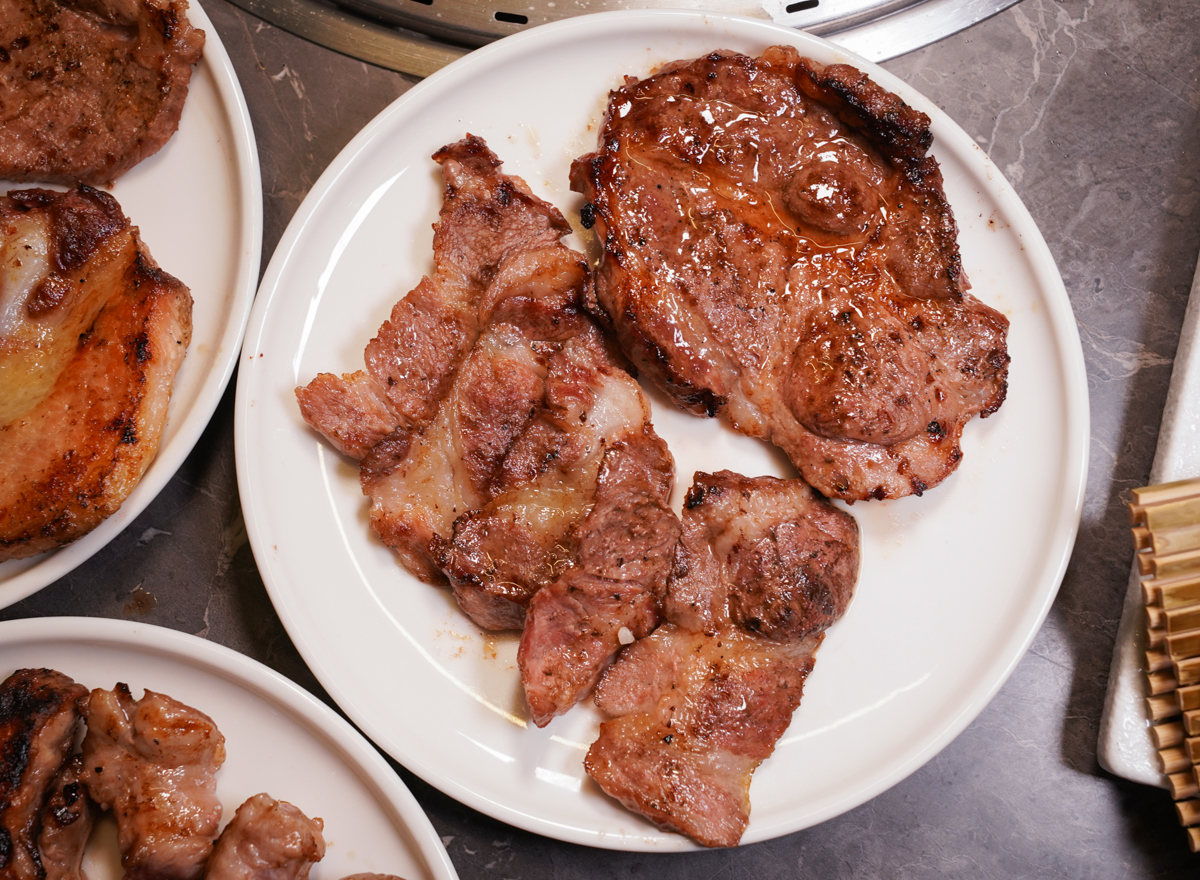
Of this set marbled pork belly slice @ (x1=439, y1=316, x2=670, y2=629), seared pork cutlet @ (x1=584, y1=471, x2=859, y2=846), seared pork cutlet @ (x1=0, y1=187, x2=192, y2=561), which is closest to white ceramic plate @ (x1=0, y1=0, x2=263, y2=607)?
seared pork cutlet @ (x1=0, y1=187, x2=192, y2=561)

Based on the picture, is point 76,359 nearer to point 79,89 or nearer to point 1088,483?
point 79,89

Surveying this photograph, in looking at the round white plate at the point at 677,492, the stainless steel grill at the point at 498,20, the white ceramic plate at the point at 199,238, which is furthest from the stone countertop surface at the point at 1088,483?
the round white plate at the point at 677,492

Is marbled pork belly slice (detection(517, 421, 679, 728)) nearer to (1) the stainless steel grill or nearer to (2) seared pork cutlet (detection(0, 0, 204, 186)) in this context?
(1) the stainless steel grill

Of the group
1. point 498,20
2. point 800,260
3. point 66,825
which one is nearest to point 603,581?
point 800,260

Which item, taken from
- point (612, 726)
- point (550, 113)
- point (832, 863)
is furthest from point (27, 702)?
point (832, 863)

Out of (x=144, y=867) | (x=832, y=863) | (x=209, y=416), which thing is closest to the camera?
(x=144, y=867)

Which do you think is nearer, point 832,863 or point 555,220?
point 555,220

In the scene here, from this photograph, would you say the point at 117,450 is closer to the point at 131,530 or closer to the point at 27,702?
the point at 131,530
